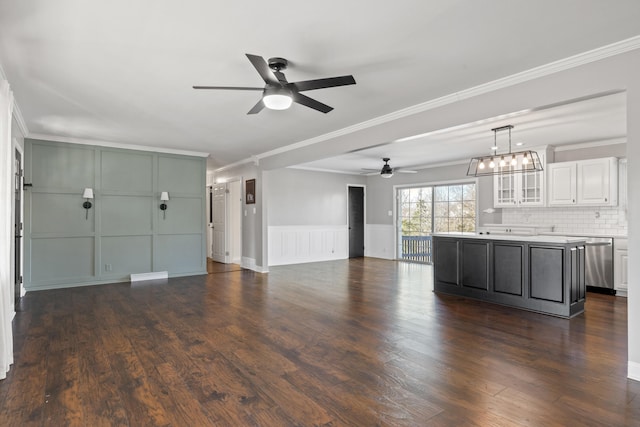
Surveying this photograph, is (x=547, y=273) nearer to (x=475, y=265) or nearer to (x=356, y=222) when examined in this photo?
(x=475, y=265)

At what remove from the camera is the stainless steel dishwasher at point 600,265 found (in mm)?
5629

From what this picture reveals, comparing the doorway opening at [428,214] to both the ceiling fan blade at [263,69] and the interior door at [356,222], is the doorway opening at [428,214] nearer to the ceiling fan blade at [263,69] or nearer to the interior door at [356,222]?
the interior door at [356,222]

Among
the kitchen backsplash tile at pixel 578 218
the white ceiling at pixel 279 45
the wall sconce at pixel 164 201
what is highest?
the white ceiling at pixel 279 45

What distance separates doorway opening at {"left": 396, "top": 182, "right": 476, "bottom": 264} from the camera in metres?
8.30

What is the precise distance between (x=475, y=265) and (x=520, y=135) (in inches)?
87.0

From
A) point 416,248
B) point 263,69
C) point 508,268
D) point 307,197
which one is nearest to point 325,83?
point 263,69

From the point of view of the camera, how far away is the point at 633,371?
2648 mm

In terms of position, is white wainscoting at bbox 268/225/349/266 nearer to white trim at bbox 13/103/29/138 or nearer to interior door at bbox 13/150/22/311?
interior door at bbox 13/150/22/311

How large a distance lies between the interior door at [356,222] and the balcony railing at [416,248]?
138 cm

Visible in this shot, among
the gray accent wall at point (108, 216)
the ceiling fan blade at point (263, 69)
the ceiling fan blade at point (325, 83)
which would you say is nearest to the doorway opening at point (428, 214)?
the gray accent wall at point (108, 216)

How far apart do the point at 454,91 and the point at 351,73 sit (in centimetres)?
116

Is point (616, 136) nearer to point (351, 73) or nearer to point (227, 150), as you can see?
point (351, 73)

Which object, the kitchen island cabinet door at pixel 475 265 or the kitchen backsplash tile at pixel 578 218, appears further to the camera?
the kitchen backsplash tile at pixel 578 218

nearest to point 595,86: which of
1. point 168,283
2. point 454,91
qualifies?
point 454,91
